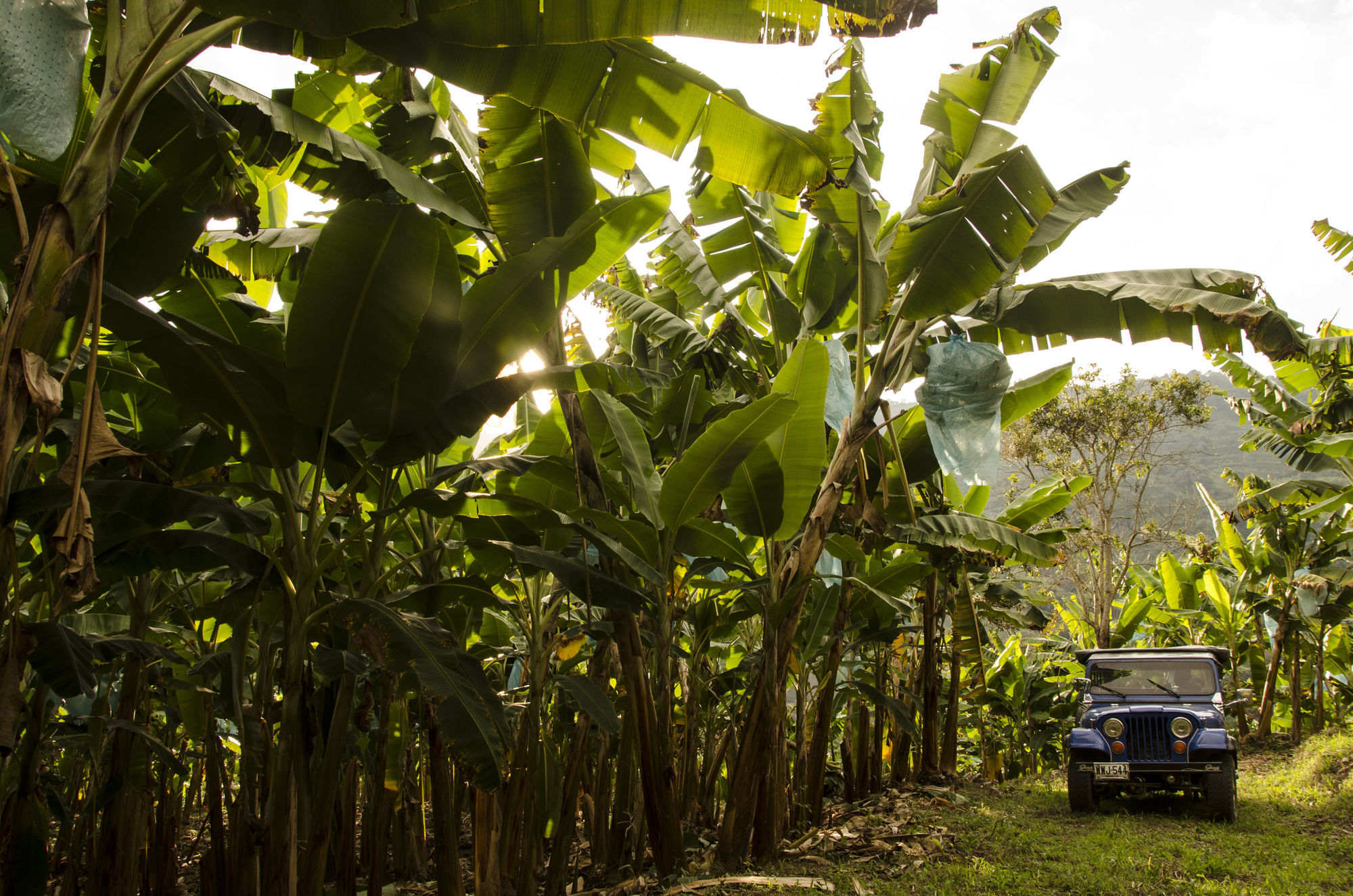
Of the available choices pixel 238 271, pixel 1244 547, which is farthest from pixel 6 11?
pixel 1244 547

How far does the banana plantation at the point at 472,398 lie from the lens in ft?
10.0

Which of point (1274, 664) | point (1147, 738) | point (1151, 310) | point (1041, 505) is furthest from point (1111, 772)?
point (1274, 664)

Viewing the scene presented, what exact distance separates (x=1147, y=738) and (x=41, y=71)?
980 centimetres

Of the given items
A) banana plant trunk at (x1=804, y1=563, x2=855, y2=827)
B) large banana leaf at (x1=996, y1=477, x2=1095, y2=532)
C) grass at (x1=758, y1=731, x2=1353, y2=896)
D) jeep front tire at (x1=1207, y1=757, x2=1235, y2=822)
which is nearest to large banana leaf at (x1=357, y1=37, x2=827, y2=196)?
grass at (x1=758, y1=731, x2=1353, y2=896)

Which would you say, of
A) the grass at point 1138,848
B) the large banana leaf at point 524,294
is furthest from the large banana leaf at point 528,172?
the grass at point 1138,848

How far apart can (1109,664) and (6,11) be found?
10428 mm

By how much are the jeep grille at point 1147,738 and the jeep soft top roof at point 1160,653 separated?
0.86 m

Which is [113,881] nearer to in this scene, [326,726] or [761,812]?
[326,726]

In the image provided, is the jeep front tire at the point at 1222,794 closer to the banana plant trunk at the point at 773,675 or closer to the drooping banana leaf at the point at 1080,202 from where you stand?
the banana plant trunk at the point at 773,675

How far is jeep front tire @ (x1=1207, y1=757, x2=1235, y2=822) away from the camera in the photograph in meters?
7.52

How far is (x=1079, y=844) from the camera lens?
21.1 feet

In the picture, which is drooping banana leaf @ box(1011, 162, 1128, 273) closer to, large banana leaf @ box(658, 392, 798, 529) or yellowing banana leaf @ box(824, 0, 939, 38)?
large banana leaf @ box(658, 392, 798, 529)

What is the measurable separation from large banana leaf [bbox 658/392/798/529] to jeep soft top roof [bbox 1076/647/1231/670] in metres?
6.61

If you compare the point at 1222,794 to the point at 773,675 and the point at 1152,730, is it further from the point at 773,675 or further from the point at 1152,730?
the point at 773,675
